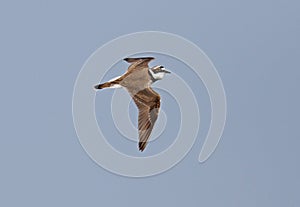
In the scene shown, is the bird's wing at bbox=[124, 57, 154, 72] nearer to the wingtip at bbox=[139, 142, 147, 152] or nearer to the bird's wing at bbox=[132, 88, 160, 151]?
the bird's wing at bbox=[132, 88, 160, 151]

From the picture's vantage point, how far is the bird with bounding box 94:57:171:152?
6.25 ft

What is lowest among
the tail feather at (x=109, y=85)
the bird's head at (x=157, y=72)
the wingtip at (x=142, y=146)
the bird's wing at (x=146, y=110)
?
the wingtip at (x=142, y=146)

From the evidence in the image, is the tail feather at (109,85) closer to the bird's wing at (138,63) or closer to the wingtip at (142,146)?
the bird's wing at (138,63)

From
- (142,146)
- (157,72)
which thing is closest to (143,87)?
(157,72)

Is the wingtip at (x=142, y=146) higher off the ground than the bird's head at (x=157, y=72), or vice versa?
the bird's head at (x=157, y=72)

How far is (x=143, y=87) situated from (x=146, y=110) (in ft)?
0.27

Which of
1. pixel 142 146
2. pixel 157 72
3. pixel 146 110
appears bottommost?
pixel 142 146

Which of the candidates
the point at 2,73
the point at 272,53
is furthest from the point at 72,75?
the point at 272,53

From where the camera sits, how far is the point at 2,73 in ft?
5.99

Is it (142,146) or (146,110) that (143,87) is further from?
(142,146)

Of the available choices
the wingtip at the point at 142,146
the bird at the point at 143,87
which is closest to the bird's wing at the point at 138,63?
the bird at the point at 143,87

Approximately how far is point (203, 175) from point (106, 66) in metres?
0.55

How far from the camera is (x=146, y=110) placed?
1.92m

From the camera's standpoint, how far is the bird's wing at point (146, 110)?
6.28ft
